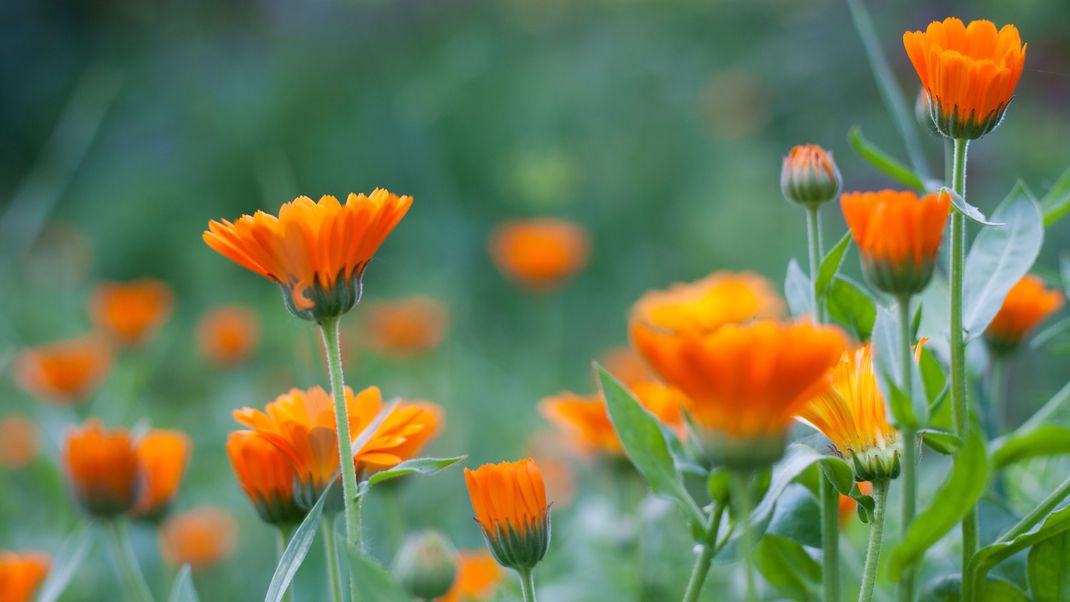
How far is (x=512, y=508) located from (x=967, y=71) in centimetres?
30

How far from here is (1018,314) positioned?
0.69 metres

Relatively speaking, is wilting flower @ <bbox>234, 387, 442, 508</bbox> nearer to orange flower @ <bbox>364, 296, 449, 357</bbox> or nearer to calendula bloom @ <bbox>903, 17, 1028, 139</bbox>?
calendula bloom @ <bbox>903, 17, 1028, 139</bbox>

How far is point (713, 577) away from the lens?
0.88 m

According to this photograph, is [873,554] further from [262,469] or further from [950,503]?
[262,469]

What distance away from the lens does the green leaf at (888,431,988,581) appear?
396mm

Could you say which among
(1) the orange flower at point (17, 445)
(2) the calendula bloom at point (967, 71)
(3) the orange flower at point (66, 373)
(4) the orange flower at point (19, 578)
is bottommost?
(1) the orange flower at point (17, 445)

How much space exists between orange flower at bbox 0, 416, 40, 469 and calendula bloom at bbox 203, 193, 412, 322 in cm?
119

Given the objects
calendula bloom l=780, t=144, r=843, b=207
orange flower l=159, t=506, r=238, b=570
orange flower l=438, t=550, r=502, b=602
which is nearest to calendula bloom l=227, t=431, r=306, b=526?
orange flower l=438, t=550, r=502, b=602

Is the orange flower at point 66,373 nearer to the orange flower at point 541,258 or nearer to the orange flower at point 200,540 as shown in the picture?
the orange flower at point 200,540

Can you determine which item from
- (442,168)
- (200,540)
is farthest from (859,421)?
(442,168)

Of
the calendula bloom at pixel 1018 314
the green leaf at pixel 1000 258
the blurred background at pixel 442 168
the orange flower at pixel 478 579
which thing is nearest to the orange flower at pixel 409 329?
the blurred background at pixel 442 168

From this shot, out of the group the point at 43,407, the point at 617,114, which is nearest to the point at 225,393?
the point at 43,407

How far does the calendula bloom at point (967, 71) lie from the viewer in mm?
479

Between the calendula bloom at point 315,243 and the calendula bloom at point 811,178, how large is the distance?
218 mm
